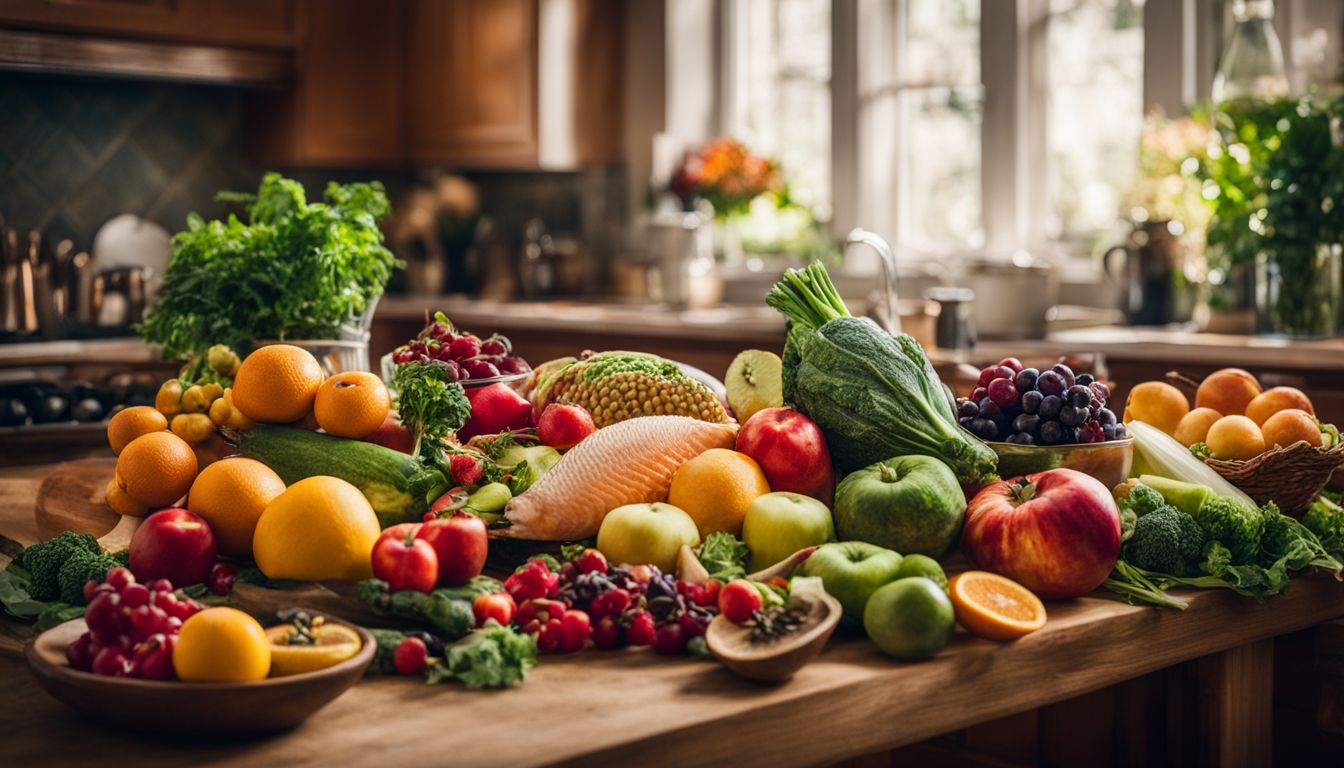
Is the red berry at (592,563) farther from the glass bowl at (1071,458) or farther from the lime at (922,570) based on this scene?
the glass bowl at (1071,458)

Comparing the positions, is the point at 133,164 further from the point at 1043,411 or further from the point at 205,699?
the point at 205,699

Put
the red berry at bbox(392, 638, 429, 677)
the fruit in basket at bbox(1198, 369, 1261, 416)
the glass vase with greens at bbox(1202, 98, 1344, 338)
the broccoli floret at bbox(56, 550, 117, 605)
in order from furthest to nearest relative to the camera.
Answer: the glass vase with greens at bbox(1202, 98, 1344, 338), the fruit in basket at bbox(1198, 369, 1261, 416), the broccoli floret at bbox(56, 550, 117, 605), the red berry at bbox(392, 638, 429, 677)

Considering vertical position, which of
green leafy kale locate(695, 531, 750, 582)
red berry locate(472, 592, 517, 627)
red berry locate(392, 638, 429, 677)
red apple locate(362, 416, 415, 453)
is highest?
red apple locate(362, 416, 415, 453)

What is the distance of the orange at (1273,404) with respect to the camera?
1829mm

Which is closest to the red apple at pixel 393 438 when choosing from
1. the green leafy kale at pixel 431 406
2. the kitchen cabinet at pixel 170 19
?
the green leafy kale at pixel 431 406

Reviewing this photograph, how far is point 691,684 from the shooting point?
1177mm

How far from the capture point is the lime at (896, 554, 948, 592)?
1320mm

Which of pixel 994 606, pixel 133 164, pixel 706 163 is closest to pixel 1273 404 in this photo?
pixel 994 606

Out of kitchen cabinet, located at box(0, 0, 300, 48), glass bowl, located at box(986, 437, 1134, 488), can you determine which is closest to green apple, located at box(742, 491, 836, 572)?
glass bowl, located at box(986, 437, 1134, 488)

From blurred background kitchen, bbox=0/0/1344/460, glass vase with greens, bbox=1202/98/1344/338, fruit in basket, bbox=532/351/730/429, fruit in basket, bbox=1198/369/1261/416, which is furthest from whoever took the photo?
blurred background kitchen, bbox=0/0/1344/460

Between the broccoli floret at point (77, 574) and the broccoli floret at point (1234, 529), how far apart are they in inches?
44.9

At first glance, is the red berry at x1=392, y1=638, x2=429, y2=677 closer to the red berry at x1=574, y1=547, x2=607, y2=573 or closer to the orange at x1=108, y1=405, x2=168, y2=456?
the red berry at x1=574, y1=547, x2=607, y2=573

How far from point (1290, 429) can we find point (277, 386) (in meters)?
1.21

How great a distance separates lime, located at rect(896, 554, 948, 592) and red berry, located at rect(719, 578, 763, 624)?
163 mm
